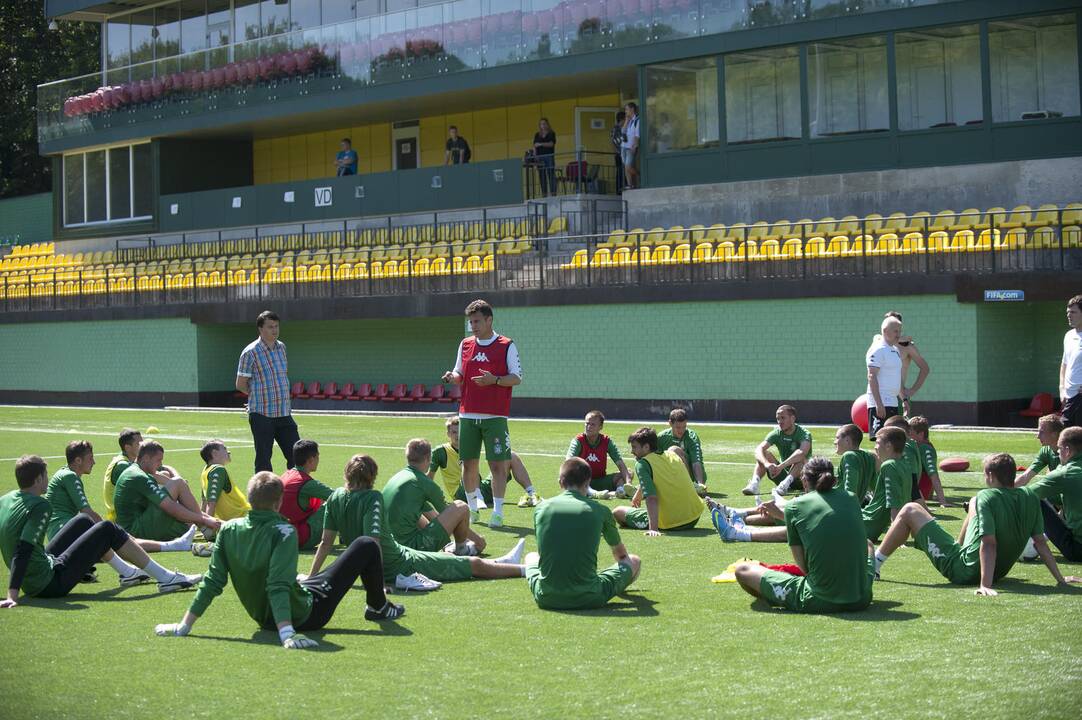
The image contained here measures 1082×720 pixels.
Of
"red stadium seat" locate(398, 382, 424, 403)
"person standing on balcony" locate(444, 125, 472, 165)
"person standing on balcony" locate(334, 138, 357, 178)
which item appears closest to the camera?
"red stadium seat" locate(398, 382, 424, 403)

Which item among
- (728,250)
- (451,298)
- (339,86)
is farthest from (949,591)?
(339,86)

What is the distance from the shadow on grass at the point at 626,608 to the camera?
9.37m

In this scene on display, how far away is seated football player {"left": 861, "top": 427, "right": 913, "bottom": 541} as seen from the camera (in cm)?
1105

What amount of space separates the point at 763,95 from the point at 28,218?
112ft

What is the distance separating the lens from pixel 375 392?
38.1m

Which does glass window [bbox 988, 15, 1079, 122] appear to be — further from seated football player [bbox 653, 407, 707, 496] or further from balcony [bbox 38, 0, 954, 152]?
seated football player [bbox 653, 407, 707, 496]

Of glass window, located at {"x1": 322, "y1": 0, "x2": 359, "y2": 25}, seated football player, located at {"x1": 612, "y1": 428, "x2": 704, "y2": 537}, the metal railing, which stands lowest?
seated football player, located at {"x1": 612, "y1": 428, "x2": 704, "y2": 537}

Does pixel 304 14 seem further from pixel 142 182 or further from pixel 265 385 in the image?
pixel 265 385

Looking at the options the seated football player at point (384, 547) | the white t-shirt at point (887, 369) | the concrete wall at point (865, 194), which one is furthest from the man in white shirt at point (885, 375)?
the concrete wall at point (865, 194)

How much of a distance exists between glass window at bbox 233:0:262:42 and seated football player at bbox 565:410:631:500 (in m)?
36.3

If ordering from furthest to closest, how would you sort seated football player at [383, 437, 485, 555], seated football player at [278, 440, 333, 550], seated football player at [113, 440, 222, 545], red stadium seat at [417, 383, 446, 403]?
1. red stadium seat at [417, 383, 446, 403]
2. seated football player at [113, 440, 222, 545]
3. seated football player at [278, 440, 333, 550]
4. seated football player at [383, 437, 485, 555]

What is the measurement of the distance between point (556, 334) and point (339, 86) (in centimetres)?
1461

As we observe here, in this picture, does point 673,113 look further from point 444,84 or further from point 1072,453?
point 1072,453

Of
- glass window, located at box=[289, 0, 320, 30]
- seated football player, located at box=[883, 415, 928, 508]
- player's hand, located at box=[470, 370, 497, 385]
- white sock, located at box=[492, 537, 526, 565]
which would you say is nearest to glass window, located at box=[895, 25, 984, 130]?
seated football player, located at box=[883, 415, 928, 508]
